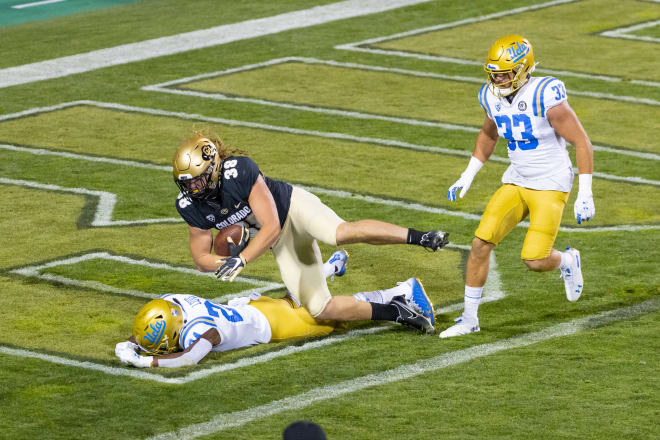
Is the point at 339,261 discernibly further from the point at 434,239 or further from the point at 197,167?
the point at 197,167

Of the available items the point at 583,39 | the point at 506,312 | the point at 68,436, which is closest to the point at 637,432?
the point at 506,312

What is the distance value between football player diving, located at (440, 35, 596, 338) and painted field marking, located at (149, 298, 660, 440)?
1.06 ft

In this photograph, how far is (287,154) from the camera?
41.0ft

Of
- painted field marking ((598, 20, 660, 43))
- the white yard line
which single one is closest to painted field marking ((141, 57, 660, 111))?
the white yard line

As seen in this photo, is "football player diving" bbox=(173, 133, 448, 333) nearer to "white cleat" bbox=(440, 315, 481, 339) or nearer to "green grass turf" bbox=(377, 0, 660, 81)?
"white cleat" bbox=(440, 315, 481, 339)

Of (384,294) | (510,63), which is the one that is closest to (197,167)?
(384,294)

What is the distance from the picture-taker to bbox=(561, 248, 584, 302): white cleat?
329 inches

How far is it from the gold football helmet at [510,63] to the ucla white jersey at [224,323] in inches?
78.2

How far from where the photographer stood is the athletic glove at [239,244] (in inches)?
299

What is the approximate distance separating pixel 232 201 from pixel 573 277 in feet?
7.42

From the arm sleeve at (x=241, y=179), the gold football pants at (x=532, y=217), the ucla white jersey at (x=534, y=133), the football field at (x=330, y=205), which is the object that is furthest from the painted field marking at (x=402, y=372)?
the arm sleeve at (x=241, y=179)

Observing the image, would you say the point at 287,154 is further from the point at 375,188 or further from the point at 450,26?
the point at 450,26

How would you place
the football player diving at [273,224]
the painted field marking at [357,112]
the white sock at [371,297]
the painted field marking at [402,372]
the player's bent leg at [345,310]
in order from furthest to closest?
the painted field marking at [357,112] → the white sock at [371,297] → the player's bent leg at [345,310] → the football player diving at [273,224] → the painted field marking at [402,372]

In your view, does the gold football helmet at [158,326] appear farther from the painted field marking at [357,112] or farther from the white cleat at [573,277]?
the painted field marking at [357,112]
